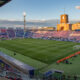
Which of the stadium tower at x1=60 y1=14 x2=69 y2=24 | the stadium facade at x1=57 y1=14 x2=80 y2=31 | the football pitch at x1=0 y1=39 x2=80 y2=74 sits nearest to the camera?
the football pitch at x1=0 y1=39 x2=80 y2=74

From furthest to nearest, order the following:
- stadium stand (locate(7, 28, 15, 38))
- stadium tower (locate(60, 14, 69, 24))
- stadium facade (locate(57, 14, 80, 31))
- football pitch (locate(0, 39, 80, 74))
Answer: stadium tower (locate(60, 14, 69, 24)) → stadium stand (locate(7, 28, 15, 38)) → stadium facade (locate(57, 14, 80, 31)) → football pitch (locate(0, 39, 80, 74))

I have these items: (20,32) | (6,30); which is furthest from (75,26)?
(6,30)

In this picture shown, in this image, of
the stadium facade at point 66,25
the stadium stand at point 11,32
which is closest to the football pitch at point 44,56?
the stadium facade at point 66,25

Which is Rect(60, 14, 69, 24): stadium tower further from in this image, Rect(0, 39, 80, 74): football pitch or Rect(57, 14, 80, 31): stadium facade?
Rect(0, 39, 80, 74): football pitch

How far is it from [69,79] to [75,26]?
120m

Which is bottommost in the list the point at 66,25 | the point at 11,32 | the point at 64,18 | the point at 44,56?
the point at 44,56

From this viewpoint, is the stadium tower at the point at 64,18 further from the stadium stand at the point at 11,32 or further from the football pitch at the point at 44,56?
the football pitch at the point at 44,56

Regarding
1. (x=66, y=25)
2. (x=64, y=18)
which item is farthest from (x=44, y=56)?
(x=64, y=18)

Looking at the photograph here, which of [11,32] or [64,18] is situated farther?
[64,18]

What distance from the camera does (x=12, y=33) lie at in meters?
149

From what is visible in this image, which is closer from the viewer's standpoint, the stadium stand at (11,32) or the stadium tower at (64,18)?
the stadium stand at (11,32)

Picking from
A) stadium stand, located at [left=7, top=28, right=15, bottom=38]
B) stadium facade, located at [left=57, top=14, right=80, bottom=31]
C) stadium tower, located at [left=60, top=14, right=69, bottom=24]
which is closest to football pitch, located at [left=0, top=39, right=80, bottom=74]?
stadium facade, located at [left=57, top=14, right=80, bottom=31]

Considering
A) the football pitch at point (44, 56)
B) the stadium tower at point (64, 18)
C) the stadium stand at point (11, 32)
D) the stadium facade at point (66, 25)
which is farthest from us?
the stadium tower at point (64, 18)

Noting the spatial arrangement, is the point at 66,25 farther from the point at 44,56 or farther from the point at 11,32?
the point at 44,56
